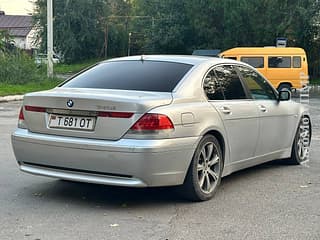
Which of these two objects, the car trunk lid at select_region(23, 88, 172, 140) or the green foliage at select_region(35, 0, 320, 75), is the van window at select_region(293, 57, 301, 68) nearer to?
the green foliage at select_region(35, 0, 320, 75)

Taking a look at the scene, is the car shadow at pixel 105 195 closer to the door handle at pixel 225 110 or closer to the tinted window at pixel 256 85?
the door handle at pixel 225 110

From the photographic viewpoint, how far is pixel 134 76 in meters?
6.03

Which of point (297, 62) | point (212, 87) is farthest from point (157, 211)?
point (297, 62)

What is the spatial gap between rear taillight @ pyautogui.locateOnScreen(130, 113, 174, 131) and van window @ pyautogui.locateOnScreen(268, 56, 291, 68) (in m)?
22.7

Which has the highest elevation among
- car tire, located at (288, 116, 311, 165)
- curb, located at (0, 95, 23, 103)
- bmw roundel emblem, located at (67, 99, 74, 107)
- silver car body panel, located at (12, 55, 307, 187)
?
bmw roundel emblem, located at (67, 99, 74, 107)

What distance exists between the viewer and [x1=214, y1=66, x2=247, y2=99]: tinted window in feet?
20.9

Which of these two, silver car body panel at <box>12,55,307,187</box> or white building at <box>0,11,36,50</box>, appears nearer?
silver car body panel at <box>12,55,307,187</box>

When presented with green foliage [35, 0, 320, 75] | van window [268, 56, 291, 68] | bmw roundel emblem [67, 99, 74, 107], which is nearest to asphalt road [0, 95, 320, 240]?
bmw roundel emblem [67, 99, 74, 107]

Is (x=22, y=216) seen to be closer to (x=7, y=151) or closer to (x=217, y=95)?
(x=217, y=95)

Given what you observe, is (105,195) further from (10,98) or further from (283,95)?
(10,98)

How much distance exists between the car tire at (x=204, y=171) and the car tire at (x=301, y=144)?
2192mm

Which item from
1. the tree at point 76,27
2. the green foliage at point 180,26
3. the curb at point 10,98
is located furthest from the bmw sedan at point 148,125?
the tree at point 76,27

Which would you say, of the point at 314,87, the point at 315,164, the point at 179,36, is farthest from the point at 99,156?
the point at 179,36

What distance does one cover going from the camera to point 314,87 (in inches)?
1238
